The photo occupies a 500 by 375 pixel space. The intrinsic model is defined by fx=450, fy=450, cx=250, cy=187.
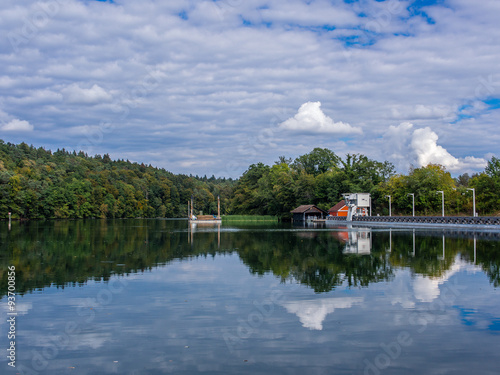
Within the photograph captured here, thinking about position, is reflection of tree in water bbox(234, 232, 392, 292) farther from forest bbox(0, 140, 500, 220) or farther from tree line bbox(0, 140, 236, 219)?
tree line bbox(0, 140, 236, 219)

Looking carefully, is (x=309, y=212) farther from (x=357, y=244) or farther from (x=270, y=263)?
(x=270, y=263)

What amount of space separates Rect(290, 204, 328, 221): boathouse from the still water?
73.2m

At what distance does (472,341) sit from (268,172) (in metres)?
116

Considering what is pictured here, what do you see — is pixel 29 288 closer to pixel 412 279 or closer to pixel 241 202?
pixel 412 279

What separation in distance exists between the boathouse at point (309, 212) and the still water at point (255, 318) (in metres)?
73.2

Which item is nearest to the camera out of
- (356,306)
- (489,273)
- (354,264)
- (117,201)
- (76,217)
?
(356,306)

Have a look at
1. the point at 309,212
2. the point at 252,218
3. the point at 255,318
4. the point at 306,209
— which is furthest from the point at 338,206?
the point at 255,318

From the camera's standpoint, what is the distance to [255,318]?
1036cm

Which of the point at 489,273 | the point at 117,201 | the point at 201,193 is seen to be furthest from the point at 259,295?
the point at 201,193

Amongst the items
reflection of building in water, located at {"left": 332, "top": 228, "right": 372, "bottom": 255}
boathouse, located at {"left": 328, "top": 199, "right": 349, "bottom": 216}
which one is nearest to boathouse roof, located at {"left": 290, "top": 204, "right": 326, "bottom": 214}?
boathouse, located at {"left": 328, "top": 199, "right": 349, "bottom": 216}

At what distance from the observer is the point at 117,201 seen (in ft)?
427

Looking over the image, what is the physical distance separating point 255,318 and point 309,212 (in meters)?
84.4

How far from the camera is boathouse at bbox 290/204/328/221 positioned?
305 ft

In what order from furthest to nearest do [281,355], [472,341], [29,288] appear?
[29,288]
[472,341]
[281,355]
